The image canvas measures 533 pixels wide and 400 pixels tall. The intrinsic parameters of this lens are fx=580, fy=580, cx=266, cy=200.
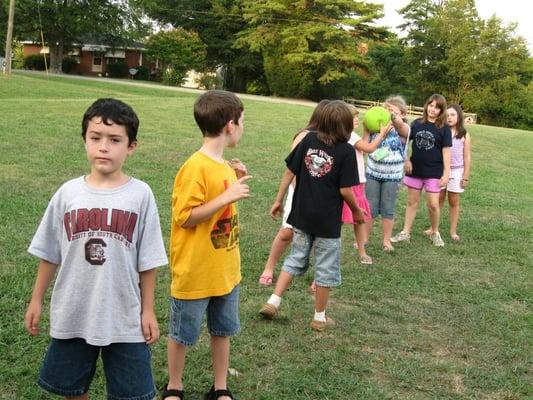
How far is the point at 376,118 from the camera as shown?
5.61 m

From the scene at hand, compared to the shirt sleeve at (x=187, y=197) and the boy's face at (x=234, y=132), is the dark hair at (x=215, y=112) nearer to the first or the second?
the boy's face at (x=234, y=132)

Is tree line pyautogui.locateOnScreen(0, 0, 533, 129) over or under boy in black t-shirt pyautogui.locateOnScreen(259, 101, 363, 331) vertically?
over

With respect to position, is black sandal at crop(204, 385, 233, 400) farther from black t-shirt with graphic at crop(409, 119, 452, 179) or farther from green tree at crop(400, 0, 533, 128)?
green tree at crop(400, 0, 533, 128)

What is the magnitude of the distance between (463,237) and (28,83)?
71.8ft

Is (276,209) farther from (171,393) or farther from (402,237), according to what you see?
(402,237)

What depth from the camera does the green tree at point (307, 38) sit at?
4091 centimetres

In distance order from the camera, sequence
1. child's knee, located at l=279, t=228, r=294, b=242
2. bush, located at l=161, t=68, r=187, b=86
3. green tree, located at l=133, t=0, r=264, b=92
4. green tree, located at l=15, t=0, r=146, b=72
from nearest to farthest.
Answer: child's knee, located at l=279, t=228, r=294, b=242 → green tree, located at l=15, t=0, r=146, b=72 → bush, located at l=161, t=68, r=187, b=86 → green tree, located at l=133, t=0, r=264, b=92

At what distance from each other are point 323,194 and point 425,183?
3.08 m

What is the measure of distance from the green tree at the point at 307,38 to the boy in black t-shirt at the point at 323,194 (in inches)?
1468

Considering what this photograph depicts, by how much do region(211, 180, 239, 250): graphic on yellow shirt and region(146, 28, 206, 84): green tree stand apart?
141 ft

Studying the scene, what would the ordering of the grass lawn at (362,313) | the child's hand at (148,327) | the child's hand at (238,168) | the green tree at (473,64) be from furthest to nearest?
the green tree at (473,64) < the grass lawn at (362,313) < the child's hand at (238,168) < the child's hand at (148,327)

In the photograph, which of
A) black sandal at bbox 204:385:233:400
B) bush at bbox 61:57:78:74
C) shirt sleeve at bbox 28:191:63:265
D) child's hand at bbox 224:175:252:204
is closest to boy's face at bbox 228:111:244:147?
child's hand at bbox 224:175:252:204

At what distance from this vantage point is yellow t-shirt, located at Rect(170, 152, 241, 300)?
9.31 feet

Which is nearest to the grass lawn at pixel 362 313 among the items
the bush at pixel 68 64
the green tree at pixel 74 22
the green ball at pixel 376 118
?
the green ball at pixel 376 118
